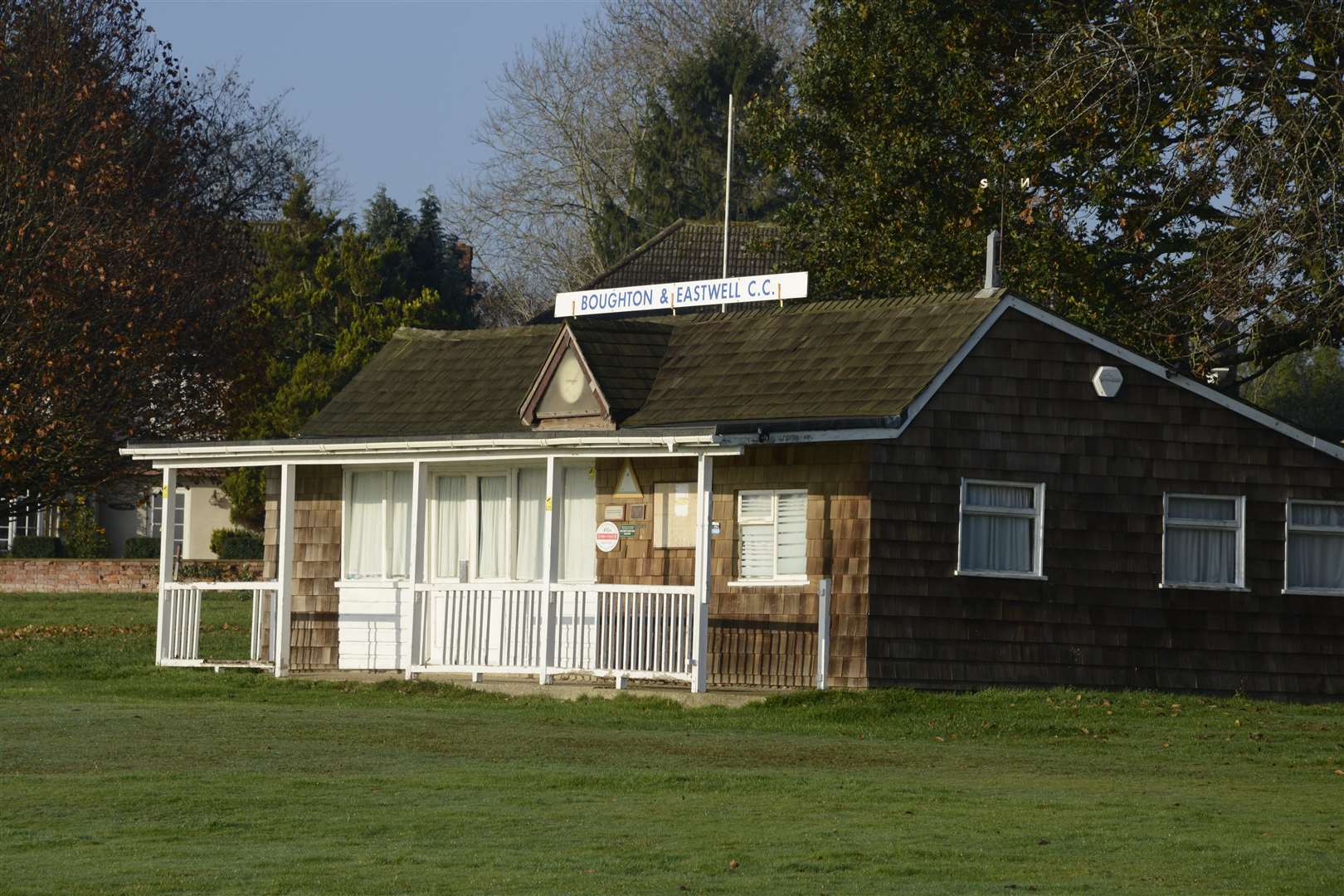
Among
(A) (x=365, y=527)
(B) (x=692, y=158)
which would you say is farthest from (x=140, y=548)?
(A) (x=365, y=527)

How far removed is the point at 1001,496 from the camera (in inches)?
887

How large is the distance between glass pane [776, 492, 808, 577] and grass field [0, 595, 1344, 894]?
5.97ft

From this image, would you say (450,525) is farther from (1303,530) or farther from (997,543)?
(1303,530)

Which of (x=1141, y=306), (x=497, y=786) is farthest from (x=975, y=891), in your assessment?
(x=1141, y=306)

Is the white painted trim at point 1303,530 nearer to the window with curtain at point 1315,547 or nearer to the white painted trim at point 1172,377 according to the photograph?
the window with curtain at point 1315,547

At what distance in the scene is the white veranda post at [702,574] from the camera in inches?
837

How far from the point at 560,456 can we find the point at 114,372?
1471cm

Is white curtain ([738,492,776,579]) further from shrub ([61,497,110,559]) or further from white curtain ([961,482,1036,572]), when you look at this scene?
shrub ([61,497,110,559])

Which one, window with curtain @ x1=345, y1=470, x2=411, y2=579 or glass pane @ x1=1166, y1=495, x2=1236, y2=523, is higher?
glass pane @ x1=1166, y1=495, x2=1236, y2=523

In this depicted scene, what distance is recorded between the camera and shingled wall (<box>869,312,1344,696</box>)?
72.0 feet

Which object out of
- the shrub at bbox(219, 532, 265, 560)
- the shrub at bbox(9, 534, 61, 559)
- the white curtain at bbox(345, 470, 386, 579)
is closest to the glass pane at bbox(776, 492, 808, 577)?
the white curtain at bbox(345, 470, 386, 579)

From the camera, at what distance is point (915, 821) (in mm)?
12820

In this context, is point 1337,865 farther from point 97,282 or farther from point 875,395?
point 97,282

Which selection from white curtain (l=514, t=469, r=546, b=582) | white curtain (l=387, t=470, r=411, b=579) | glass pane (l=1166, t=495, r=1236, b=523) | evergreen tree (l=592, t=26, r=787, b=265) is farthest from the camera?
evergreen tree (l=592, t=26, r=787, b=265)
